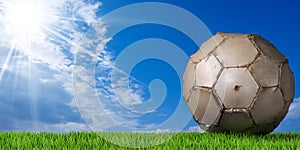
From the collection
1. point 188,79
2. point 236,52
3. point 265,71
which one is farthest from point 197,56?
point 265,71

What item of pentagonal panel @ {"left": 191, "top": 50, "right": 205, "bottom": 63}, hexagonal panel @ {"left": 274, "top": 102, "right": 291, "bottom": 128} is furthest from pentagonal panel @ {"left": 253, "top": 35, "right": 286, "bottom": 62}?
pentagonal panel @ {"left": 191, "top": 50, "right": 205, "bottom": 63}

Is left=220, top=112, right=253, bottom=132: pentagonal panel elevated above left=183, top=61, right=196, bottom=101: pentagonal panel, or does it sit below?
below

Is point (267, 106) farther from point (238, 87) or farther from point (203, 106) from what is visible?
point (203, 106)

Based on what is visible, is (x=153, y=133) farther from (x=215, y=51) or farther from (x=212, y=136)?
(x=215, y=51)

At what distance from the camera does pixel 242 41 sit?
24.6 ft

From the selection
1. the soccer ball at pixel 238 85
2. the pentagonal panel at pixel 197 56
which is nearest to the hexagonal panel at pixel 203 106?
the soccer ball at pixel 238 85

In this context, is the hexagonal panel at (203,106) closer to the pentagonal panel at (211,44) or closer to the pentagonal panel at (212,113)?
the pentagonal panel at (212,113)

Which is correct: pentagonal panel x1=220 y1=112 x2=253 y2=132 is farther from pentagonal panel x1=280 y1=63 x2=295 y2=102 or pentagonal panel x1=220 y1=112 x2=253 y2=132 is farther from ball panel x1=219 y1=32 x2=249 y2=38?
ball panel x1=219 y1=32 x2=249 y2=38

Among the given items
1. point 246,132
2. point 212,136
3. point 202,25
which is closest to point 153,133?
point 212,136

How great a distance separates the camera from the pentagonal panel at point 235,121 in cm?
723

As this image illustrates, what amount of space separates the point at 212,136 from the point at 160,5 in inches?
87.5

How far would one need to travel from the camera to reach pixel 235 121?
734 centimetres

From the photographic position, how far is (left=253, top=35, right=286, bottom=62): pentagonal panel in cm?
750

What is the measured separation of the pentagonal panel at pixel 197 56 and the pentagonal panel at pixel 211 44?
0.20 ft
